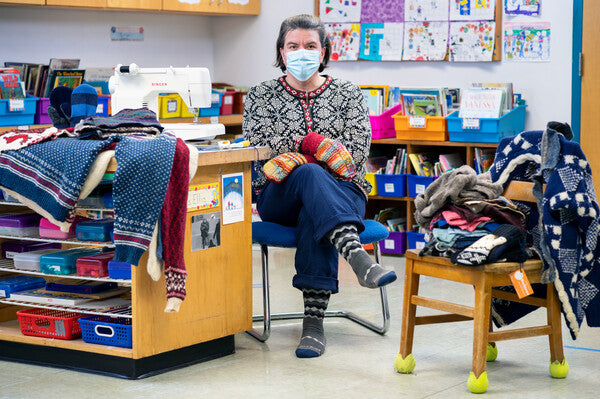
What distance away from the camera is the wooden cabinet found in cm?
563

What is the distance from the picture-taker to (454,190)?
2953 mm

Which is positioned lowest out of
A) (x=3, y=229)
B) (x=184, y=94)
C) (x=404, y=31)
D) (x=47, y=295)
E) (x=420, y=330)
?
(x=420, y=330)

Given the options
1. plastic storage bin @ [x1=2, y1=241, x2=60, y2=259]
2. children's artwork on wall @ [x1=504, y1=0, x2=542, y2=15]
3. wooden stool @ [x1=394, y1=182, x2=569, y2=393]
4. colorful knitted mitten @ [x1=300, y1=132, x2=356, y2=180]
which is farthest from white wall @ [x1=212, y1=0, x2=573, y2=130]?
plastic storage bin @ [x1=2, y1=241, x2=60, y2=259]

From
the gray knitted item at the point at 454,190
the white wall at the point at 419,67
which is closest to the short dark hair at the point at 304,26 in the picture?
the gray knitted item at the point at 454,190

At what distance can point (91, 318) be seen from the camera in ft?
10.4

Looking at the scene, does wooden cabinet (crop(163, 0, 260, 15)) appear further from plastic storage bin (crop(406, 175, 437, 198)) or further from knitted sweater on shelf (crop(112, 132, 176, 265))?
knitted sweater on shelf (crop(112, 132, 176, 265))

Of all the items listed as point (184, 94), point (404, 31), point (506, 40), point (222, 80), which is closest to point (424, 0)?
point (404, 31)

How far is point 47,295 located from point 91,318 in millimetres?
212

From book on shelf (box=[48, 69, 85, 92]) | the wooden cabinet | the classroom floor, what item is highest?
the wooden cabinet

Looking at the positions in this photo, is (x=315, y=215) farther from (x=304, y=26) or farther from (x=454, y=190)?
(x=304, y=26)

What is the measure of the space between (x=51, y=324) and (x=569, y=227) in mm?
1802

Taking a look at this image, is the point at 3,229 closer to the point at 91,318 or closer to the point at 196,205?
the point at 91,318

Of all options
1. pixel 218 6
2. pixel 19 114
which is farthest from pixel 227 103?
pixel 19 114

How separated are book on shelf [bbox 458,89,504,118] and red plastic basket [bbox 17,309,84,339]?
2.67 metres
